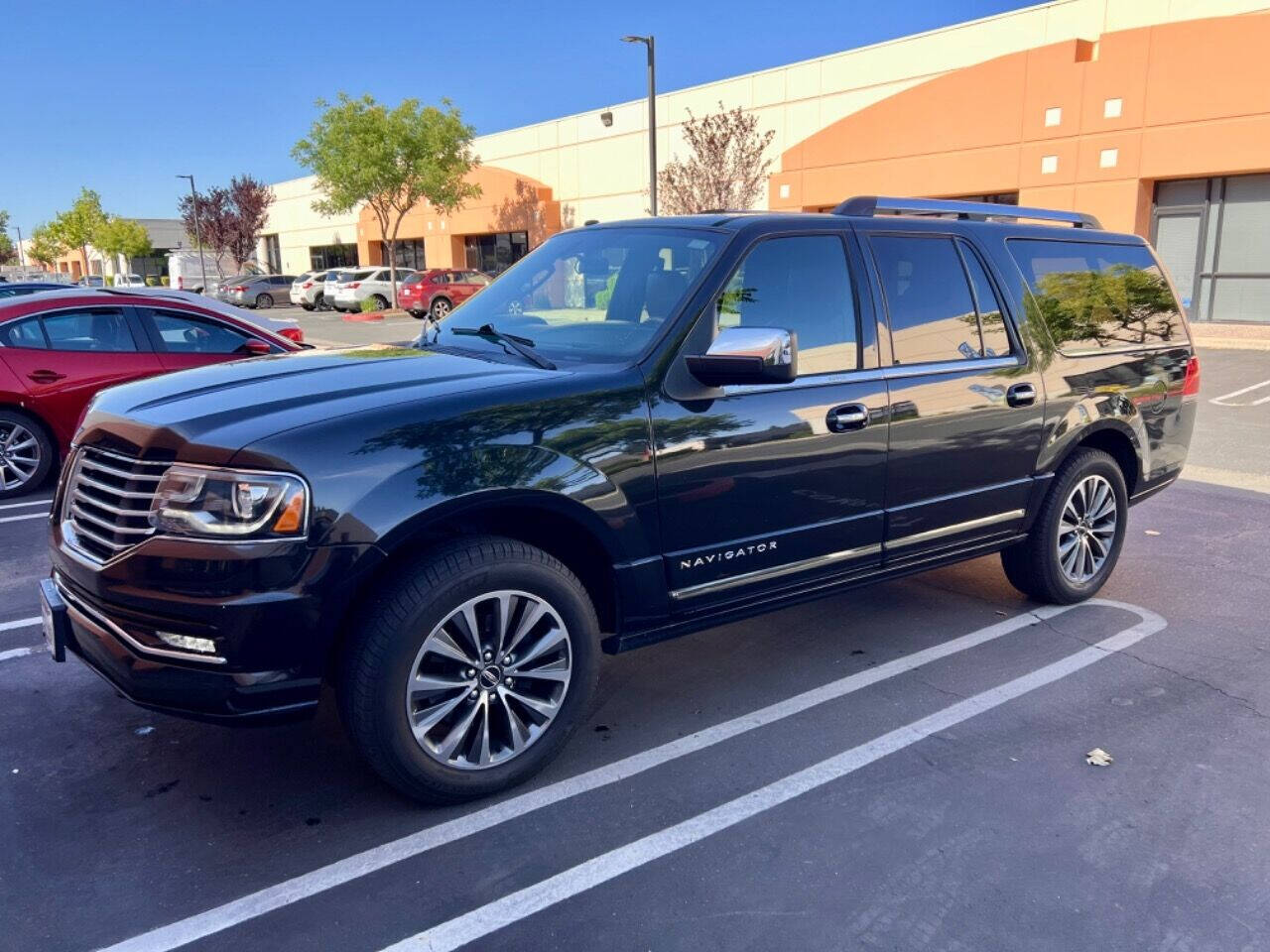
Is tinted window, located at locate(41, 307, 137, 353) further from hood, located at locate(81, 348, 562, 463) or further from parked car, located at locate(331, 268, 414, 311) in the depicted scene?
parked car, located at locate(331, 268, 414, 311)

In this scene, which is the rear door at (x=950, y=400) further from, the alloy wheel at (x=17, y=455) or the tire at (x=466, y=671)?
the alloy wheel at (x=17, y=455)

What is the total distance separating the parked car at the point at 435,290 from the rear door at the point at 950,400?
26260mm

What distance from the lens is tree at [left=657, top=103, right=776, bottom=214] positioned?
91.5ft

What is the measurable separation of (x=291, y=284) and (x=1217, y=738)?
39606 millimetres

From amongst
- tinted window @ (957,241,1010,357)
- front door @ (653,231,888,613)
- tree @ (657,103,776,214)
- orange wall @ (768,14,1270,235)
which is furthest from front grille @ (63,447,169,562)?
tree @ (657,103,776,214)

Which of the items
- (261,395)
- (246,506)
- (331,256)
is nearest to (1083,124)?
(261,395)

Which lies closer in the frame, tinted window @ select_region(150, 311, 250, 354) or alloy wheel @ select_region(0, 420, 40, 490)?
alloy wheel @ select_region(0, 420, 40, 490)

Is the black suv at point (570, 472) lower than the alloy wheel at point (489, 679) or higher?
higher

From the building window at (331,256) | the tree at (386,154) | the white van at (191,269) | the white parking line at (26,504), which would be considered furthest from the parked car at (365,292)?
the white parking line at (26,504)

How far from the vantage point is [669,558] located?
345cm

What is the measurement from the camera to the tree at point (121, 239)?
2837 inches

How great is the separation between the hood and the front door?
2.05 feet

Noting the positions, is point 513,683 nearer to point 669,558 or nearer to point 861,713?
point 669,558

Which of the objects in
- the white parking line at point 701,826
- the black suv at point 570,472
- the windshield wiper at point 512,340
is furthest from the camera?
the windshield wiper at point 512,340
